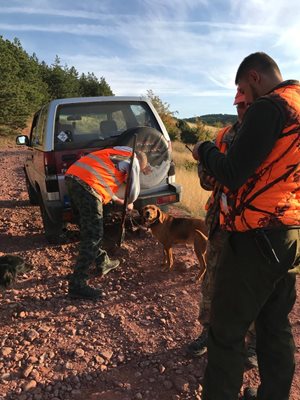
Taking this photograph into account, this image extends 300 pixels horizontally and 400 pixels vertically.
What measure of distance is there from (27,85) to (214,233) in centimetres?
3362

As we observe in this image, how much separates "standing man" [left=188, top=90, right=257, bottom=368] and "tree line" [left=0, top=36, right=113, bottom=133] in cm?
2712

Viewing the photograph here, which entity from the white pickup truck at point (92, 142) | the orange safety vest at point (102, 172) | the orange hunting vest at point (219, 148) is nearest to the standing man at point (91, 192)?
the orange safety vest at point (102, 172)

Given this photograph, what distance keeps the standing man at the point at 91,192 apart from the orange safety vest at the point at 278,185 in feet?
7.11

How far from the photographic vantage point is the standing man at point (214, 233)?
2518mm

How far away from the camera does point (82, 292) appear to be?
4012mm

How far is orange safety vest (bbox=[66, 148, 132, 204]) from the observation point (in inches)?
155

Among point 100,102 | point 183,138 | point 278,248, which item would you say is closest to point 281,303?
point 278,248

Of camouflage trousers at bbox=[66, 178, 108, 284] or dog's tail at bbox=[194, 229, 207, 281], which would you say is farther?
dog's tail at bbox=[194, 229, 207, 281]

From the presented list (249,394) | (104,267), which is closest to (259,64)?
(249,394)

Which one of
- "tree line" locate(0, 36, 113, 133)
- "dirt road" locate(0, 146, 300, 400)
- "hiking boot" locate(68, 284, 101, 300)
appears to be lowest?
"dirt road" locate(0, 146, 300, 400)

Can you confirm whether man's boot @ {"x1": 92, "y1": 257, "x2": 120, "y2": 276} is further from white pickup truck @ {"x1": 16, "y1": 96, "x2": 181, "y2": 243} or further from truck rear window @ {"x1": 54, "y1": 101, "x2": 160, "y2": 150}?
truck rear window @ {"x1": 54, "y1": 101, "x2": 160, "y2": 150}

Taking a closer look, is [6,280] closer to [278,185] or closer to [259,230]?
[259,230]

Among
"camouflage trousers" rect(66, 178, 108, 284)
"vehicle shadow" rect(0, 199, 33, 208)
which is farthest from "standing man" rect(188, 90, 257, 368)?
"vehicle shadow" rect(0, 199, 33, 208)

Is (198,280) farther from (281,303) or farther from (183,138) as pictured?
(183,138)
